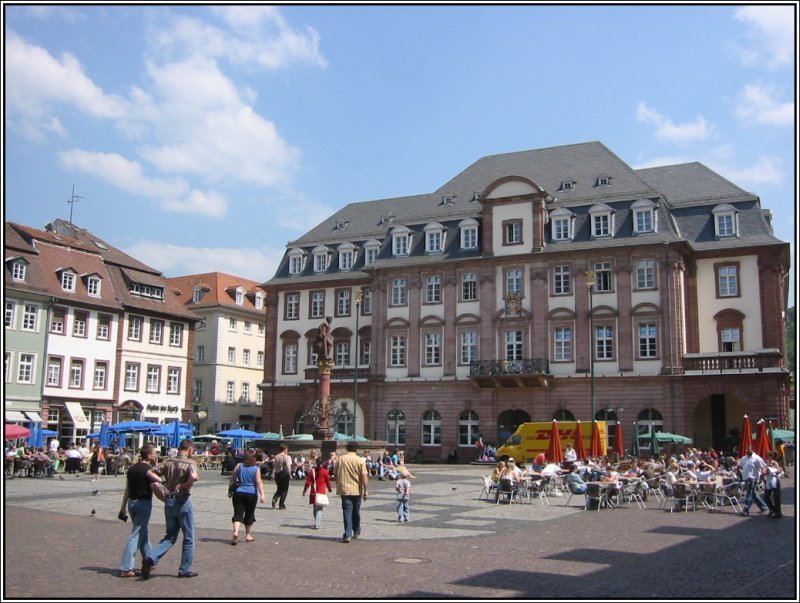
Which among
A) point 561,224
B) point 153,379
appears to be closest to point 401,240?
point 561,224

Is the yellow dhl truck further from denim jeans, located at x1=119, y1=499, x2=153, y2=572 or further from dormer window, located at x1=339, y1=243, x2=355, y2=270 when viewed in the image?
denim jeans, located at x1=119, y1=499, x2=153, y2=572

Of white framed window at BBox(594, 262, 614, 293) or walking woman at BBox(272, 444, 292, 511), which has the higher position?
white framed window at BBox(594, 262, 614, 293)

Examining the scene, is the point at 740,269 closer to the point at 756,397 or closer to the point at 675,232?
the point at 675,232

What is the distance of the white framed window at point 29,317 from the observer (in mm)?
51656

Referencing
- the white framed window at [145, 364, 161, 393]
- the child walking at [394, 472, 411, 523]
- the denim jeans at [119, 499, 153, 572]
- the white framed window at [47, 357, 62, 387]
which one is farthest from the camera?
the white framed window at [145, 364, 161, 393]

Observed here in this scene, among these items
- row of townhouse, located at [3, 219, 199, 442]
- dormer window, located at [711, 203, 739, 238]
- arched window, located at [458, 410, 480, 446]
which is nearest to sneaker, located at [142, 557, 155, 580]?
row of townhouse, located at [3, 219, 199, 442]

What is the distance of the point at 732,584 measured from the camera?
1170 centimetres

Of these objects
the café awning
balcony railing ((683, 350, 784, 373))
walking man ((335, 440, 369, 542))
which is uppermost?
balcony railing ((683, 350, 784, 373))

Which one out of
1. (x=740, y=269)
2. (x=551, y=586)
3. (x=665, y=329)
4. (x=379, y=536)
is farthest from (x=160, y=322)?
(x=551, y=586)

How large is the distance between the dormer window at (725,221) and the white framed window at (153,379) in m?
38.2

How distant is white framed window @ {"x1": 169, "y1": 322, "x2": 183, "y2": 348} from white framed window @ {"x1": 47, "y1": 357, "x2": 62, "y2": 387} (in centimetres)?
1007

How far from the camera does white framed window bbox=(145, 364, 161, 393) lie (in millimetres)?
60156

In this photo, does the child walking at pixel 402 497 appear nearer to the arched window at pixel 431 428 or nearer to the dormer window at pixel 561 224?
the arched window at pixel 431 428

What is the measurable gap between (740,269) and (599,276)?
8.09 meters
